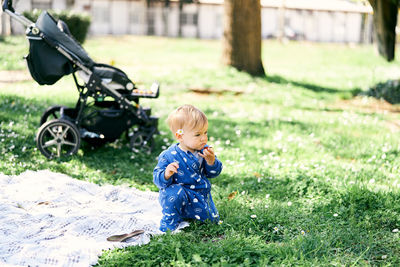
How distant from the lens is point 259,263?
10.8 ft

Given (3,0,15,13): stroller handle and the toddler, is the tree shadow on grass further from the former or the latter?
the toddler

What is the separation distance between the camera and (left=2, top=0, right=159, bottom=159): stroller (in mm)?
5562

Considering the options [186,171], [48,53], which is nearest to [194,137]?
[186,171]

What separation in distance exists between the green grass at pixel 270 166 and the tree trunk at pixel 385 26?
255 inches

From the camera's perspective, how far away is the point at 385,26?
1789 cm

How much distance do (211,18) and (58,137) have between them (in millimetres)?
29675

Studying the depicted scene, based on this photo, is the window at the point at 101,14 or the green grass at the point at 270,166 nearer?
the green grass at the point at 270,166

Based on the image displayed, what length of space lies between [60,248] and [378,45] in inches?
688

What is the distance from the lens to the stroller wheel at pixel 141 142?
20.7 feet

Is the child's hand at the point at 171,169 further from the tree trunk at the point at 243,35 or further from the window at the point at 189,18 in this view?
the window at the point at 189,18

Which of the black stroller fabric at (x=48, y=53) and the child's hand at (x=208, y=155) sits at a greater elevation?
the black stroller fabric at (x=48, y=53)

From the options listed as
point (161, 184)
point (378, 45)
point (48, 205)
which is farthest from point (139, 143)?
point (378, 45)

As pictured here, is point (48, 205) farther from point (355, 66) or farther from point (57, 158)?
point (355, 66)

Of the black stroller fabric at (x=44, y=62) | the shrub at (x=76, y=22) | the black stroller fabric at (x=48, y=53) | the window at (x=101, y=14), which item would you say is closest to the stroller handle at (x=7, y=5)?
the black stroller fabric at (x=48, y=53)
